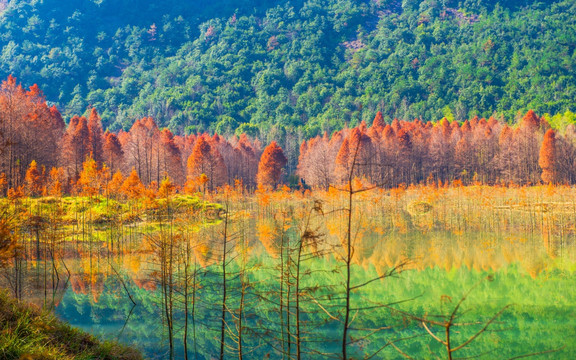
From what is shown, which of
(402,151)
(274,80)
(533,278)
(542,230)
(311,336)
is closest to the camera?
(311,336)

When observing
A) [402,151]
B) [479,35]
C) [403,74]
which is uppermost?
[479,35]

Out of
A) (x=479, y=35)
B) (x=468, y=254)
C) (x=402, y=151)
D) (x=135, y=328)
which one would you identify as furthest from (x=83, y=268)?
(x=479, y=35)

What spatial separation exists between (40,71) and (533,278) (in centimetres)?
21793

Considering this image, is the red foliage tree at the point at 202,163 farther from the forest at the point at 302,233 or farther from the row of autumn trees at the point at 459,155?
the row of autumn trees at the point at 459,155

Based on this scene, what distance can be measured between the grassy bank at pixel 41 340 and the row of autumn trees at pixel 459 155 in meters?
53.4

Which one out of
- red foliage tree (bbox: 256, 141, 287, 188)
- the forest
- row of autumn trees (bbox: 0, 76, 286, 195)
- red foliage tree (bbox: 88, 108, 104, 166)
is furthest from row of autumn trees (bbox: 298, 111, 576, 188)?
red foliage tree (bbox: 88, 108, 104, 166)

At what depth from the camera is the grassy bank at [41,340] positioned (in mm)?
7445

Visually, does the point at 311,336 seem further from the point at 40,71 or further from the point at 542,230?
the point at 40,71

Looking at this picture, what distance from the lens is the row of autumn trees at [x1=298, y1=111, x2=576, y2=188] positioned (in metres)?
64.6

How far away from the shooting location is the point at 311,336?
12586mm

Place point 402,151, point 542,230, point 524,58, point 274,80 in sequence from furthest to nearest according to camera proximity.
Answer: point 274,80, point 524,58, point 402,151, point 542,230

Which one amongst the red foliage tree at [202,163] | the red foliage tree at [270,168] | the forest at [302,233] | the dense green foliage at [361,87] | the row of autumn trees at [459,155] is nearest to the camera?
the forest at [302,233]

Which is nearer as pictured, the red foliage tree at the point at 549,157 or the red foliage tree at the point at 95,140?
the red foliage tree at the point at 95,140

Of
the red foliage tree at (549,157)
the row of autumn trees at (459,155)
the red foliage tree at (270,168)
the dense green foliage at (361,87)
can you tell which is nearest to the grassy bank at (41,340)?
the row of autumn trees at (459,155)
